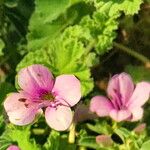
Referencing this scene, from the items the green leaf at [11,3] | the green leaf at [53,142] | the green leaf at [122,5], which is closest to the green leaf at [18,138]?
the green leaf at [53,142]

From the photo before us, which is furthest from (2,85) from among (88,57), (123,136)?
(123,136)

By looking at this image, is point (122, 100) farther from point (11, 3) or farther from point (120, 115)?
point (11, 3)

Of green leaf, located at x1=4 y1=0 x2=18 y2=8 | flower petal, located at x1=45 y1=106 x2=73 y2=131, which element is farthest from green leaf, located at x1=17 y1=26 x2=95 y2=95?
green leaf, located at x1=4 y1=0 x2=18 y2=8

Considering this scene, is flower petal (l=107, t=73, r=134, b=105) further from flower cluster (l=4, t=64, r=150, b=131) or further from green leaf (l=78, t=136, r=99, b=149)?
green leaf (l=78, t=136, r=99, b=149)

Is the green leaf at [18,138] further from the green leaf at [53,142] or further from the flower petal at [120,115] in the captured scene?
the flower petal at [120,115]

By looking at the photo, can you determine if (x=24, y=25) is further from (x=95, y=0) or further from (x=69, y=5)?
(x=95, y=0)

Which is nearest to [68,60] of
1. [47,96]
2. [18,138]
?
[47,96]
